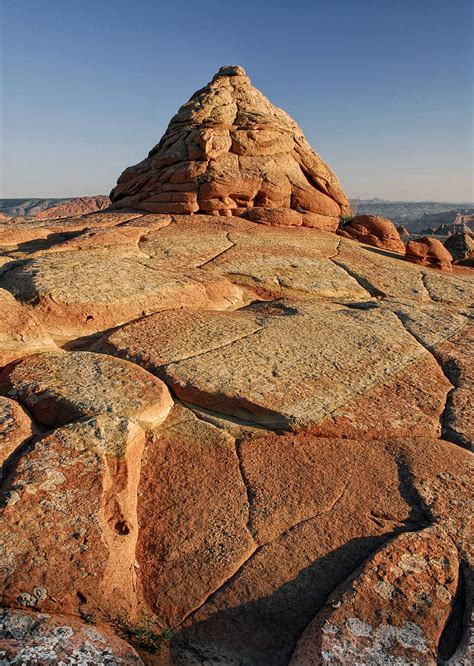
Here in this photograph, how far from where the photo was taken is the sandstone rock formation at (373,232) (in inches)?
515

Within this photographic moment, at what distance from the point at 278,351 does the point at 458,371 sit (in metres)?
2.02

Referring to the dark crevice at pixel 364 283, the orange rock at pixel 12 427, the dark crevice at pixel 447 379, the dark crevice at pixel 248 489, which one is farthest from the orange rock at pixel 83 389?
the dark crevice at pixel 364 283

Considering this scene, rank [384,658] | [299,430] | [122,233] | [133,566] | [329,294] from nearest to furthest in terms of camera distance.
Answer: [384,658] → [133,566] → [299,430] → [329,294] → [122,233]

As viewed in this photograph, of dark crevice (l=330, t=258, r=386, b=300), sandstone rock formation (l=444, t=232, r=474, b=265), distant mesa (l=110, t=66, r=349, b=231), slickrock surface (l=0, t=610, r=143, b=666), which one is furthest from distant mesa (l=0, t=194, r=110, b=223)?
slickrock surface (l=0, t=610, r=143, b=666)

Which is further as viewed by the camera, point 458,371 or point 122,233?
point 122,233

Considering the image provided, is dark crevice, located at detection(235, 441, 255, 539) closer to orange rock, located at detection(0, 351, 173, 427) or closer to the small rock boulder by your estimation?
orange rock, located at detection(0, 351, 173, 427)

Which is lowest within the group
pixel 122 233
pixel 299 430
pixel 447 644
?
pixel 447 644

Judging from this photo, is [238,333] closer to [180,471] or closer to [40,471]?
[180,471]

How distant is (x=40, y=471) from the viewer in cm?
354

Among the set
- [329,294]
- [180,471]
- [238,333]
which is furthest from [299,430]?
[329,294]

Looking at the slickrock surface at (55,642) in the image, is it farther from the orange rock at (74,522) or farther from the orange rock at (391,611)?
the orange rock at (391,611)

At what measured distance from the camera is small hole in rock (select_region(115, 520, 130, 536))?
11.4 feet

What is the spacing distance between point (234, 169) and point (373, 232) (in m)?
3.91

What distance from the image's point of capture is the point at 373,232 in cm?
1324
